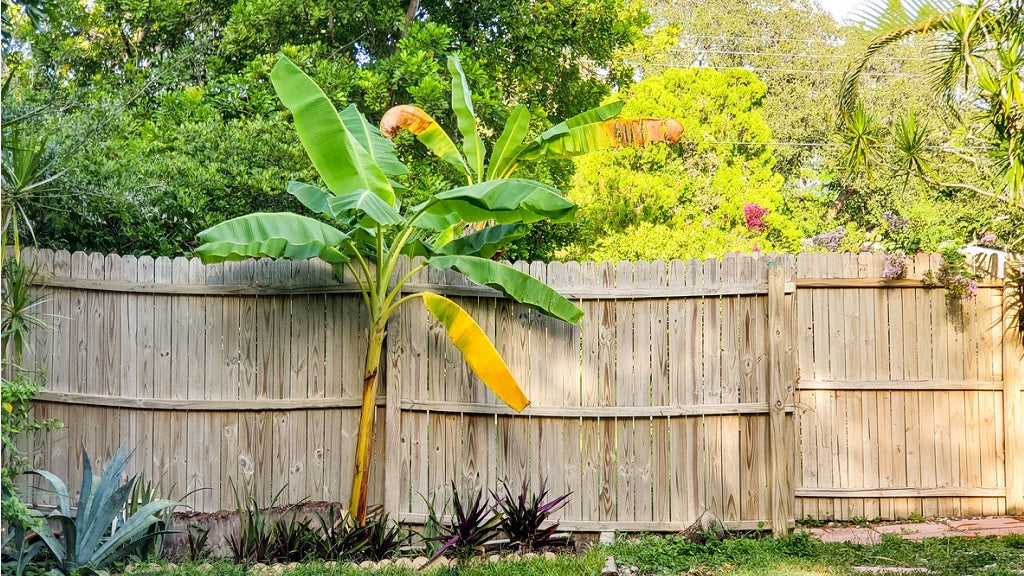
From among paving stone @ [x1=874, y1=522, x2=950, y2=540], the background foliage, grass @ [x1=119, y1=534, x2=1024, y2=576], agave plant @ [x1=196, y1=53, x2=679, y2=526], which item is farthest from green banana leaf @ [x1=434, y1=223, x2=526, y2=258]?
paving stone @ [x1=874, y1=522, x2=950, y2=540]

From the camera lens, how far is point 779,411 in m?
6.52

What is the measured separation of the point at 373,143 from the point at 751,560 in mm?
4066

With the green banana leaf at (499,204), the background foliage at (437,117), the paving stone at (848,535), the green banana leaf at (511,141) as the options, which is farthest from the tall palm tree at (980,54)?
the green banana leaf at (499,204)

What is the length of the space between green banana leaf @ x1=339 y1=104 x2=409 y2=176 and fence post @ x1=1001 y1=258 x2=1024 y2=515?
498 cm

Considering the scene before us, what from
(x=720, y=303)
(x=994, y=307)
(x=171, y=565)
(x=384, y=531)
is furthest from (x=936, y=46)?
(x=171, y=565)

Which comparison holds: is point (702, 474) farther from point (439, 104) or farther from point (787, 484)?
point (439, 104)

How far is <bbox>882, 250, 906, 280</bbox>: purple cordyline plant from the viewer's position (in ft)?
23.1

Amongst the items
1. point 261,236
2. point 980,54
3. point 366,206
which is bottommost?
point 261,236

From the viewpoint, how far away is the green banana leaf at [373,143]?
6.56 m

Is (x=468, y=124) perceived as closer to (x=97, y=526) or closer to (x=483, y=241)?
(x=483, y=241)

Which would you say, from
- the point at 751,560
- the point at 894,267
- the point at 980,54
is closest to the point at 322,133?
the point at 751,560

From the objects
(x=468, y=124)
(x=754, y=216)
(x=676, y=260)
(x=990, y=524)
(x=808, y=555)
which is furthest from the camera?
(x=754, y=216)

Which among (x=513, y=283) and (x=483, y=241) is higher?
(x=483, y=241)

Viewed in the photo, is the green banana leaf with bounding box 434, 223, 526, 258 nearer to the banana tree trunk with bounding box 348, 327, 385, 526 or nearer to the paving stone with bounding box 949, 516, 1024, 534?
the banana tree trunk with bounding box 348, 327, 385, 526
